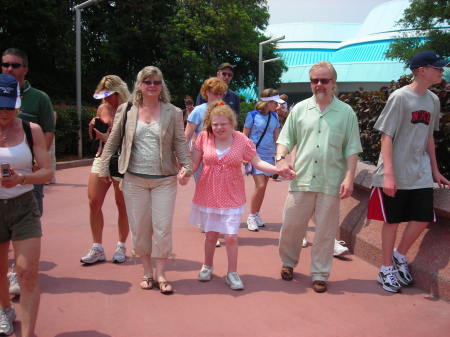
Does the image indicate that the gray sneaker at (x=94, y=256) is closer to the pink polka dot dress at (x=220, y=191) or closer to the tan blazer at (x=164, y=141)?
the tan blazer at (x=164, y=141)

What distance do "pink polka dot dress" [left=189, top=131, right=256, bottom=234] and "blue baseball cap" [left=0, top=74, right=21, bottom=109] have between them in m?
1.89

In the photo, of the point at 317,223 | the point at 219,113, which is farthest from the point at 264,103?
the point at 317,223

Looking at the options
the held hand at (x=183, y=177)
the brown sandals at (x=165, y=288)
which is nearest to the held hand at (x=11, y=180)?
the held hand at (x=183, y=177)

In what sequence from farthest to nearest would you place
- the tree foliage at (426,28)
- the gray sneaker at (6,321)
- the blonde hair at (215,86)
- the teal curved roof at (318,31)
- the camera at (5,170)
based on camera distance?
the teal curved roof at (318,31) < the tree foliage at (426,28) < the blonde hair at (215,86) < the gray sneaker at (6,321) < the camera at (5,170)

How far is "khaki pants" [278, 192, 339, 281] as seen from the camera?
15.0ft

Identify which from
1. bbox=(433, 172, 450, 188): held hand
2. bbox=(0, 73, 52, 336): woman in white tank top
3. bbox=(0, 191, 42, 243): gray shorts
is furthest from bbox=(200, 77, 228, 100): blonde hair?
bbox=(0, 191, 42, 243): gray shorts

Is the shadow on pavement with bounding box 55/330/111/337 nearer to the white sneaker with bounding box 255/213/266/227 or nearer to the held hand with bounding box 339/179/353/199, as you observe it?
the held hand with bounding box 339/179/353/199

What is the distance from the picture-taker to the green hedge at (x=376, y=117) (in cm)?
512

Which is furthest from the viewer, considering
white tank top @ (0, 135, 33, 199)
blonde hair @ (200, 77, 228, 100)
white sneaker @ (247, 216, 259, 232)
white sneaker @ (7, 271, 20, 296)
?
white sneaker @ (247, 216, 259, 232)

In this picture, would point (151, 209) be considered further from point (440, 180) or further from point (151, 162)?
point (440, 180)

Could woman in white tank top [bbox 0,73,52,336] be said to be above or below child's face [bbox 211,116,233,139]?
below

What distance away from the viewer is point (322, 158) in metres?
4.52

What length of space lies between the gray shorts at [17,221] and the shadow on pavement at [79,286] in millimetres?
1227

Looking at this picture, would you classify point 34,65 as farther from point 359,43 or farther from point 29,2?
point 359,43
